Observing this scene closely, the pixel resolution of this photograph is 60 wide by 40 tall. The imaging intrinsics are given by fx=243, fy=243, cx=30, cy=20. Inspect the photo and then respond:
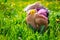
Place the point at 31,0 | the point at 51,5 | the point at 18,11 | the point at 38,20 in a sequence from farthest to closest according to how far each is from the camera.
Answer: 1. the point at 31,0
2. the point at 51,5
3. the point at 18,11
4. the point at 38,20

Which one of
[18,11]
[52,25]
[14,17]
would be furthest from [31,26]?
[18,11]

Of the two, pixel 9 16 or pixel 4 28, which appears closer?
pixel 4 28

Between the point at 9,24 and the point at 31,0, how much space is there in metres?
2.71

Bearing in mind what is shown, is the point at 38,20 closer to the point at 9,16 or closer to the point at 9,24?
A: the point at 9,24

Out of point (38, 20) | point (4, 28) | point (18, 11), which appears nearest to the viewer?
point (38, 20)

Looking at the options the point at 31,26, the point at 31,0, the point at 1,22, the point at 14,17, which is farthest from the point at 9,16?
the point at 31,0

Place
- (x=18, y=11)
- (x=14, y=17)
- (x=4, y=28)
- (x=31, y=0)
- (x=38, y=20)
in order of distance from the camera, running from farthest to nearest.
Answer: (x=31, y=0) < (x=18, y=11) < (x=14, y=17) < (x=4, y=28) < (x=38, y=20)

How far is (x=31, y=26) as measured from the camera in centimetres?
464

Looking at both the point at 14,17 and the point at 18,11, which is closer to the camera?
the point at 14,17

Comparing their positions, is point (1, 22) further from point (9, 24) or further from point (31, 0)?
point (31, 0)

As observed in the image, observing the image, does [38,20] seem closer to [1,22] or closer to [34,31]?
[34,31]

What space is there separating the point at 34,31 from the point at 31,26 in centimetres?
12

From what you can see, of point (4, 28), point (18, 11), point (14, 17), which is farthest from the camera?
point (18, 11)

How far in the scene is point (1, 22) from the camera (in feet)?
16.6
